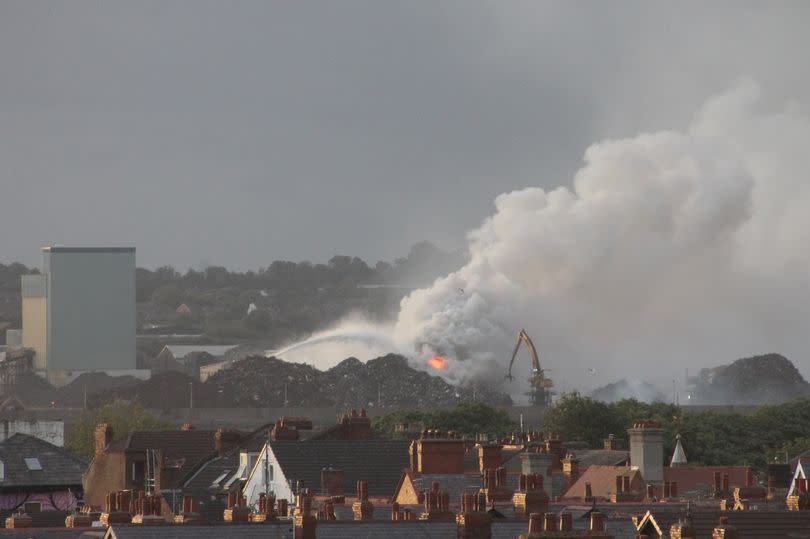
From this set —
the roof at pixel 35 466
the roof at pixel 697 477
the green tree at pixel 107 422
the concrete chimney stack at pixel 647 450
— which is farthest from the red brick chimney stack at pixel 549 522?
the green tree at pixel 107 422

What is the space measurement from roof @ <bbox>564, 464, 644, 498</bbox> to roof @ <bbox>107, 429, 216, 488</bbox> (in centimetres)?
1777

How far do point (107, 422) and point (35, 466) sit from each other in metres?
61.2

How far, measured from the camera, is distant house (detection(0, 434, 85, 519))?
79750 mm

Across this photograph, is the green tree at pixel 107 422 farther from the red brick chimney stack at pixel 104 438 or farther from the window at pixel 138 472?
the window at pixel 138 472

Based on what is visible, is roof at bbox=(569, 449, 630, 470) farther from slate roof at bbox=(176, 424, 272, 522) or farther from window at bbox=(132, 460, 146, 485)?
window at bbox=(132, 460, 146, 485)

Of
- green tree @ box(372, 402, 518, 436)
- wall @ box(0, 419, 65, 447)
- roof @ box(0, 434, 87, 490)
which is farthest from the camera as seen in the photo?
green tree @ box(372, 402, 518, 436)

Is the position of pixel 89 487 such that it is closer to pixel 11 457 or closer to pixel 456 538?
pixel 11 457

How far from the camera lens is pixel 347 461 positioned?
247 feet

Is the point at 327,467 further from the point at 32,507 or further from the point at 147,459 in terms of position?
the point at 147,459

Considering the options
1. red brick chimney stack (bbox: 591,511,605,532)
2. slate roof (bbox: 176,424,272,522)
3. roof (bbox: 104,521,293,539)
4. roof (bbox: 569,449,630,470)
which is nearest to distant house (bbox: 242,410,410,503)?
slate roof (bbox: 176,424,272,522)

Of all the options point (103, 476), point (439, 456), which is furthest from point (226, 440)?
point (439, 456)

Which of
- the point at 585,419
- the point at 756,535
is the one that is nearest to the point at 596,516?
the point at 756,535

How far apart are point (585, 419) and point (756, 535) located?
90656mm

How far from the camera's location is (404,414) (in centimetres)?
15438
